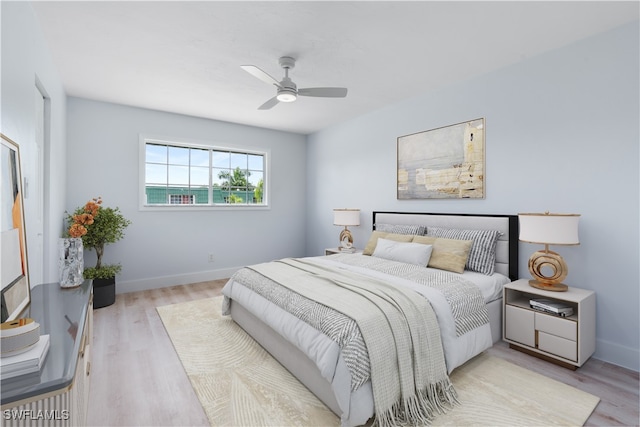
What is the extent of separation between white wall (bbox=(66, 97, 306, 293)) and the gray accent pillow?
224 centimetres

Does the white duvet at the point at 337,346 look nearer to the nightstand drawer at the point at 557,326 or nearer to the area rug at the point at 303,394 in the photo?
the area rug at the point at 303,394

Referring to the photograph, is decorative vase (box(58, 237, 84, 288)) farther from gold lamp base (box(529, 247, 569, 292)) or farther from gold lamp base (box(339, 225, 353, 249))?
gold lamp base (box(529, 247, 569, 292))

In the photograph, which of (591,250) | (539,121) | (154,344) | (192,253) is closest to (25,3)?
(154,344)

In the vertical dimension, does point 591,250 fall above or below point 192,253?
above

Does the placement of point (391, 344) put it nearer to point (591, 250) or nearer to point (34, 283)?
point (591, 250)

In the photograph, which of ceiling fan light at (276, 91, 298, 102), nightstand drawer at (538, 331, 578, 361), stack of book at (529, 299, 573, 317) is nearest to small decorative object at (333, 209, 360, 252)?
ceiling fan light at (276, 91, 298, 102)

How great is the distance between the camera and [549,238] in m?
2.42

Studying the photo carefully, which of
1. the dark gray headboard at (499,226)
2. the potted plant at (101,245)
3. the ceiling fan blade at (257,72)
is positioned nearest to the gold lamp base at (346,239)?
the dark gray headboard at (499,226)

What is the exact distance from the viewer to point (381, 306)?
196 cm

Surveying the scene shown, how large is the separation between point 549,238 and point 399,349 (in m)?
1.58

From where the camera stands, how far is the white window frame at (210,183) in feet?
14.6

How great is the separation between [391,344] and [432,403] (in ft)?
1.58

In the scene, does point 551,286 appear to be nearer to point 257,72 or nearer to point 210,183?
point 257,72

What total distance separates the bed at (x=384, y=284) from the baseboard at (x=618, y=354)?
0.73m
